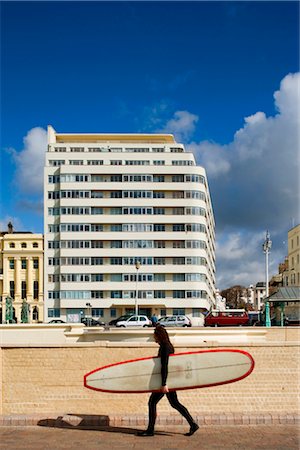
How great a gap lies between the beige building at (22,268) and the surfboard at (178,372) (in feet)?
267

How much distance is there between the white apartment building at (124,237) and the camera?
81.7 meters

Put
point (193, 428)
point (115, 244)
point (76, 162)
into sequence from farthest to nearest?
point (76, 162), point (115, 244), point (193, 428)

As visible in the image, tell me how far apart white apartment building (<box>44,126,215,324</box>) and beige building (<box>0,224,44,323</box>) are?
7.68 m

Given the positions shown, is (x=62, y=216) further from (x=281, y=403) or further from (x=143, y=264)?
(x=281, y=403)

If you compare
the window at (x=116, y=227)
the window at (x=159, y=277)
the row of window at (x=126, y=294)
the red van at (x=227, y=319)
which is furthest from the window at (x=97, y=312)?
the red van at (x=227, y=319)

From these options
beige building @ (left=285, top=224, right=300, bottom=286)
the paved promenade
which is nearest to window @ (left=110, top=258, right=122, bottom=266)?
beige building @ (left=285, top=224, right=300, bottom=286)

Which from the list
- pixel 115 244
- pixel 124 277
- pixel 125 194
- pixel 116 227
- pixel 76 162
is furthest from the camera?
pixel 76 162

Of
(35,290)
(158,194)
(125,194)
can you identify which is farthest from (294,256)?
(35,290)

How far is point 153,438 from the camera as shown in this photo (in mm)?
9727

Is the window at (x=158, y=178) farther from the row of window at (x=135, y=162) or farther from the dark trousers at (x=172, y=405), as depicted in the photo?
the dark trousers at (x=172, y=405)

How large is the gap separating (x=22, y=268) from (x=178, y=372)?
278 feet

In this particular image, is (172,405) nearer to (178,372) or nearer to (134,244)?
(178,372)

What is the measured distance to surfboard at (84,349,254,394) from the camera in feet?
33.5

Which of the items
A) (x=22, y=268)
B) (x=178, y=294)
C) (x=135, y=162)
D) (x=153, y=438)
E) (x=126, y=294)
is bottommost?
(x=153, y=438)
